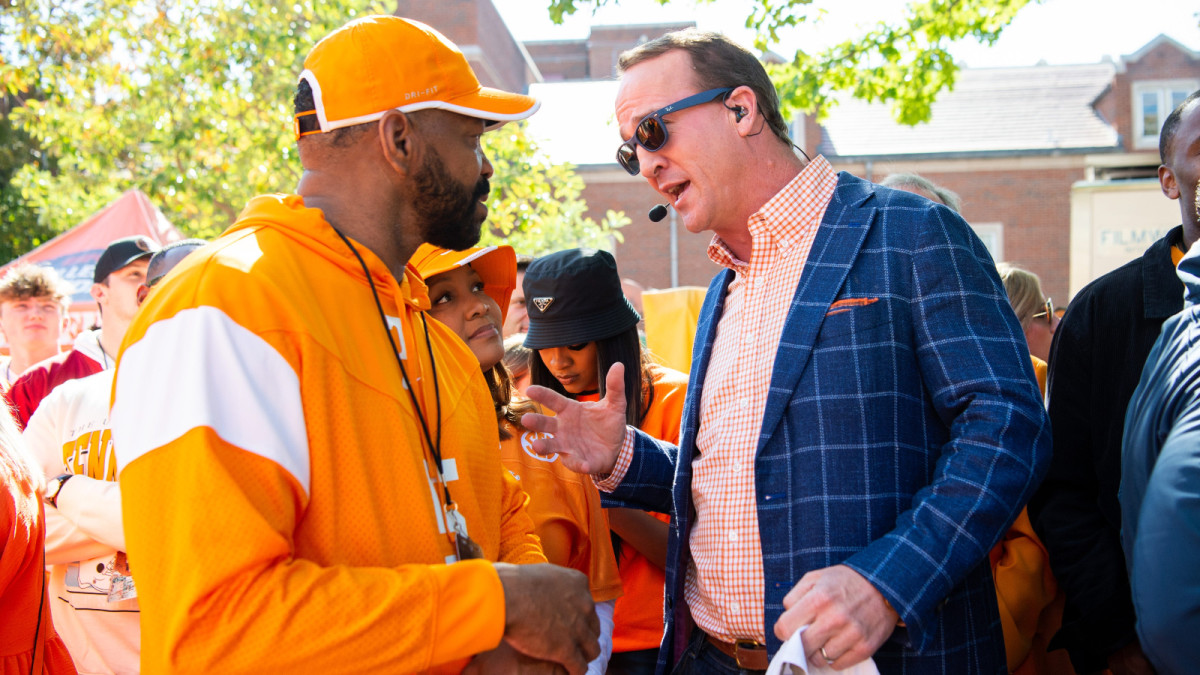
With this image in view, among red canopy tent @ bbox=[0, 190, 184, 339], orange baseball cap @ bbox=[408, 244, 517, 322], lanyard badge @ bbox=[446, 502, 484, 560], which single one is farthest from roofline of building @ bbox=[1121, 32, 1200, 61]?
lanyard badge @ bbox=[446, 502, 484, 560]

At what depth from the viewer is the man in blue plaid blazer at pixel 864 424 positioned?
1.87 meters

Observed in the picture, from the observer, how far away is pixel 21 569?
2.37 metres

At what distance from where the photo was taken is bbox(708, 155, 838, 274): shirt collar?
2.37 m

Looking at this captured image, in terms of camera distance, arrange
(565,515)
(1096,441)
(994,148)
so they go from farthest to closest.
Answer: (994,148)
(565,515)
(1096,441)

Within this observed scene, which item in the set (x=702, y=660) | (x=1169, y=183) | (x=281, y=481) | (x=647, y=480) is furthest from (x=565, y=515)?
(x=1169, y=183)

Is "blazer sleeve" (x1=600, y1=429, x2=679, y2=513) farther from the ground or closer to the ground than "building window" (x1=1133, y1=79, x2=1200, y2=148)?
farther from the ground

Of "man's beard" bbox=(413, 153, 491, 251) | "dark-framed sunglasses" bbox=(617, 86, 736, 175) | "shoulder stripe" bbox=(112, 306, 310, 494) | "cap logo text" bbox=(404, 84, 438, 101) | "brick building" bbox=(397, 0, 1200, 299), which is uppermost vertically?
"cap logo text" bbox=(404, 84, 438, 101)

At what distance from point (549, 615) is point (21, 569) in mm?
1639

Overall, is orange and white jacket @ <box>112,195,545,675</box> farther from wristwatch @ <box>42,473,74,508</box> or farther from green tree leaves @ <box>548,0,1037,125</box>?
green tree leaves @ <box>548,0,1037,125</box>

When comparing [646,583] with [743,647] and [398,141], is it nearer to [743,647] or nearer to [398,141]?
[743,647]

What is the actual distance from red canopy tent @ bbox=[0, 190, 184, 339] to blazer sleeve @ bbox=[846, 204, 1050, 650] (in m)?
8.28

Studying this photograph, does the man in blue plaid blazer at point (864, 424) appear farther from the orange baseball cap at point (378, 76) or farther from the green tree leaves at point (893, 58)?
the green tree leaves at point (893, 58)

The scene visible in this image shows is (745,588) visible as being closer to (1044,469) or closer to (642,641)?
(1044,469)

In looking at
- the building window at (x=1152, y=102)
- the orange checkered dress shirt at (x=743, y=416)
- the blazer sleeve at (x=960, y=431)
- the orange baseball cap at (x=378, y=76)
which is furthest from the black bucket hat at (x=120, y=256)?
the building window at (x=1152, y=102)
